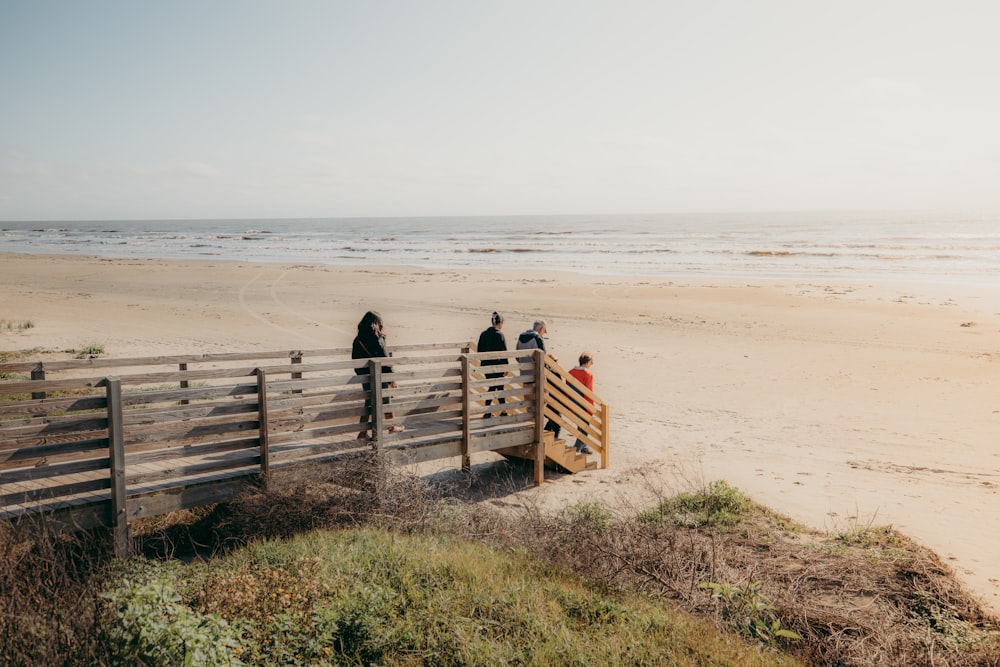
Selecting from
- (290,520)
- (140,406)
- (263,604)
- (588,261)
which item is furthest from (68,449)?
(588,261)

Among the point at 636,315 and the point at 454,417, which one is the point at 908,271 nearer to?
the point at 636,315

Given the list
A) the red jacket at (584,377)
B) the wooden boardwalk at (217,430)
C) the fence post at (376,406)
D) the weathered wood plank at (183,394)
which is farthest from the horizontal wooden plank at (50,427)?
the red jacket at (584,377)

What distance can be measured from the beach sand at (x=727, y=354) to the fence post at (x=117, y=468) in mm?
4961

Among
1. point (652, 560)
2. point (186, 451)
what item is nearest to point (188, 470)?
point (186, 451)

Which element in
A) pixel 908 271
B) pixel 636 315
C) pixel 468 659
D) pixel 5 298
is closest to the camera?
pixel 468 659

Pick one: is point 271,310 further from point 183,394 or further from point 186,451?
point 186,451

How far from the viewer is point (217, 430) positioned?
26.1 ft

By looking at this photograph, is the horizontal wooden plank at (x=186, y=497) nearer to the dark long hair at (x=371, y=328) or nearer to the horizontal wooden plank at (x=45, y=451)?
the horizontal wooden plank at (x=45, y=451)

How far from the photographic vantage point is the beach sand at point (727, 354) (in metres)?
10.4

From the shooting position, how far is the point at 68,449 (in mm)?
6922

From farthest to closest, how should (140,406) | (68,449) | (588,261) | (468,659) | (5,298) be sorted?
(588,261)
(5,298)
(140,406)
(68,449)
(468,659)

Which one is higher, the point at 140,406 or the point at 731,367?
the point at 140,406

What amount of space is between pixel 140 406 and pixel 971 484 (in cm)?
1069

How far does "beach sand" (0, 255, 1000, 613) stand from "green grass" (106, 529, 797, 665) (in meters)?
3.46
